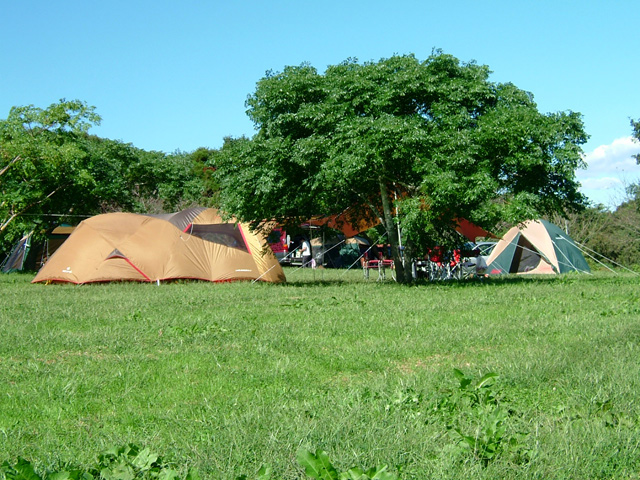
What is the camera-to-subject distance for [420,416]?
448cm

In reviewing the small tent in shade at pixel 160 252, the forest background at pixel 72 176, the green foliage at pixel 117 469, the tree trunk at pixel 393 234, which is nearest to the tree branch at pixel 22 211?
the forest background at pixel 72 176

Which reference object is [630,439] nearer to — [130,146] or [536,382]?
[536,382]

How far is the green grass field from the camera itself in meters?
3.80

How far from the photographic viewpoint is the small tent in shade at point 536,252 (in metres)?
23.4

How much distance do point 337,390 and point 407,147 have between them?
1025cm

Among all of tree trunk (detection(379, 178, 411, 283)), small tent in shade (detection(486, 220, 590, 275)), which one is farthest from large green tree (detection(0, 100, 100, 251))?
small tent in shade (detection(486, 220, 590, 275))

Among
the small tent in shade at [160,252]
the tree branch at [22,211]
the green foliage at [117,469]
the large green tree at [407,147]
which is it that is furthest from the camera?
the tree branch at [22,211]

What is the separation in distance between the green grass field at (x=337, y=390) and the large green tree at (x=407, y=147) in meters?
5.06

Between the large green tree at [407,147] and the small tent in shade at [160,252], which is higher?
the large green tree at [407,147]

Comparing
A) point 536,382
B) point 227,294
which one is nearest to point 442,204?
point 227,294

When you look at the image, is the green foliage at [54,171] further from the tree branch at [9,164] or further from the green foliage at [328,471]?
the green foliage at [328,471]

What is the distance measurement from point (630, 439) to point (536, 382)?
1416 millimetres

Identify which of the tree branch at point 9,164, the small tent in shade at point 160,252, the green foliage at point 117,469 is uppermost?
the tree branch at point 9,164

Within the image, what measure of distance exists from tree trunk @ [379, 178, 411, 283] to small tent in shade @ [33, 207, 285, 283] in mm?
A: 3637
